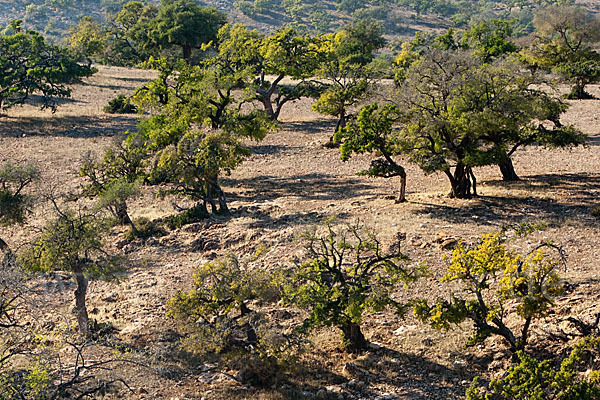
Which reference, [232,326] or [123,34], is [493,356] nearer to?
[232,326]

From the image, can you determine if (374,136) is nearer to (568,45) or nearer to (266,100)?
(266,100)

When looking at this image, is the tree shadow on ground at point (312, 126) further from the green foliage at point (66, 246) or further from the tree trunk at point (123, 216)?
the green foliage at point (66, 246)

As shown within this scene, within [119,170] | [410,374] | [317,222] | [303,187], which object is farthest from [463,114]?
[119,170]

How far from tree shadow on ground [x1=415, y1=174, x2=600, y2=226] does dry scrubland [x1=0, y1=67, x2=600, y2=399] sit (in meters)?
0.07

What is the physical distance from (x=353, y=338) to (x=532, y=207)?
414 inches

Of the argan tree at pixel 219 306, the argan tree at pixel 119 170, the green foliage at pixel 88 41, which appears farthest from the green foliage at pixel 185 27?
the argan tree at pixel 219 306

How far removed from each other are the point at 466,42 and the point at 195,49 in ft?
85.7

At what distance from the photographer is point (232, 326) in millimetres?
15273

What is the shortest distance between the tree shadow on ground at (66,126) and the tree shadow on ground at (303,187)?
12549 millimetres

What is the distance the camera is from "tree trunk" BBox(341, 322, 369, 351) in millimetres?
15073

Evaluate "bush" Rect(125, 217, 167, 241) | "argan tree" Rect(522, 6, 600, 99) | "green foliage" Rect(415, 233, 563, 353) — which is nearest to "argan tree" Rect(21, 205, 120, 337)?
"bush" Rect(125, 217, 167, 241)

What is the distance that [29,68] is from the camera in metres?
41.4

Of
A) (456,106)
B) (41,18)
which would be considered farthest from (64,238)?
(41,18)

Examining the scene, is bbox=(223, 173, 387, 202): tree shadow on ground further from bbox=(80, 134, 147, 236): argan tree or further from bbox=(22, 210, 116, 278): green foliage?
bbox=(22, 210, 116, 278): green foliage
